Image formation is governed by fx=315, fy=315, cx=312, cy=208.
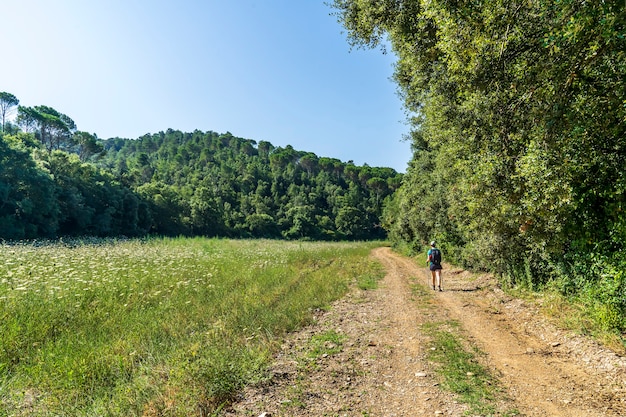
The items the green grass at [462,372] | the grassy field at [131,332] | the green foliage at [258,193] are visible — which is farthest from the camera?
the green foliage at [258,193]

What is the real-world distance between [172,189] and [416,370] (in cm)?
8772

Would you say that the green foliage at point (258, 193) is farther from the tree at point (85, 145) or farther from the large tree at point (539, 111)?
the large tree at point (539, 111)

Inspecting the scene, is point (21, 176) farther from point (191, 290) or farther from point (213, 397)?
point (213, 397)

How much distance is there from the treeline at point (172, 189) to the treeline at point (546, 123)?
43.3m

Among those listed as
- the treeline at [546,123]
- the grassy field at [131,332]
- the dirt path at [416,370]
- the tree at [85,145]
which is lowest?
the dirt path at [416,370]

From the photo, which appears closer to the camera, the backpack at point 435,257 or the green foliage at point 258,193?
the backpack at point 435,257

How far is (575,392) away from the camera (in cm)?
550

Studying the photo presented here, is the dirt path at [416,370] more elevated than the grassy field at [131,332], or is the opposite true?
the grassy field at [131,332]

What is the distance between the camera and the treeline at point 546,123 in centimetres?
649

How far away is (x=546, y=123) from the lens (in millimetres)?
7387

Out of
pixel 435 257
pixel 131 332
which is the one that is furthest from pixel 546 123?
pixel 131 332

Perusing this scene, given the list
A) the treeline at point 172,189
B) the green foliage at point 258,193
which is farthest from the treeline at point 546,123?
the green foliage at point 258,193

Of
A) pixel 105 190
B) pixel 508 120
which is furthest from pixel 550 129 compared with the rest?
pixel 105 190

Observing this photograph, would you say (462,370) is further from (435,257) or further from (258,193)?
(258,193)
